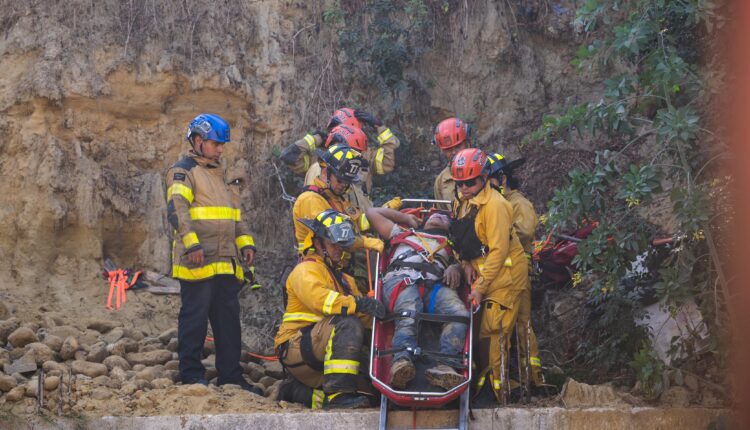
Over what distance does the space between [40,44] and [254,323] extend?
13.1 feet

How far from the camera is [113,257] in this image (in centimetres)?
1149

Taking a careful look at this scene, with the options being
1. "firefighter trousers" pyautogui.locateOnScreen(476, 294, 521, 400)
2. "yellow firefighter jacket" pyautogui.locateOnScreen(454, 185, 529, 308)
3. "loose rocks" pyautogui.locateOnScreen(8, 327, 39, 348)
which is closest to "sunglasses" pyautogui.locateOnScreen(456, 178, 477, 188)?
"yellow firefighter jacket" pyautogui.locateOnScreen(454, 185, 529, 308)

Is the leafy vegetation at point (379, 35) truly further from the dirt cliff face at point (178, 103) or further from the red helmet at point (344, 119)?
the red helmet at point (344, 119)

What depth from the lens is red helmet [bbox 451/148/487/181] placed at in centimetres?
851

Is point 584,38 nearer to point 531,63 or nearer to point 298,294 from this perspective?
point 531,63

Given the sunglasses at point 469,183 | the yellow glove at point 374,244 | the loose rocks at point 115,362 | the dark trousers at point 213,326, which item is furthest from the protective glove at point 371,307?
the loose rocks at point 115,362

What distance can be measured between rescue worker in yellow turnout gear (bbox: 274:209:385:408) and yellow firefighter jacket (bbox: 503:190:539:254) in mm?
1616

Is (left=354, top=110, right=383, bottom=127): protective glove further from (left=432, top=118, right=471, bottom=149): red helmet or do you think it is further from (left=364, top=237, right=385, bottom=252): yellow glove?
(left=364, top=237, right=385, bottom=252): yellow glove

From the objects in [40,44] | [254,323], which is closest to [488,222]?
[254,323]

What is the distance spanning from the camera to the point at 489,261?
27.3ft

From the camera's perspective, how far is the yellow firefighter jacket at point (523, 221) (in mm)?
9117

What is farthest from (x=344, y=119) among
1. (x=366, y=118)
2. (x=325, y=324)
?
(x=325, y=324)

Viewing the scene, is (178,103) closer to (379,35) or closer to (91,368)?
(379,35)

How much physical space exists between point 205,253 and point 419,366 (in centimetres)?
218
